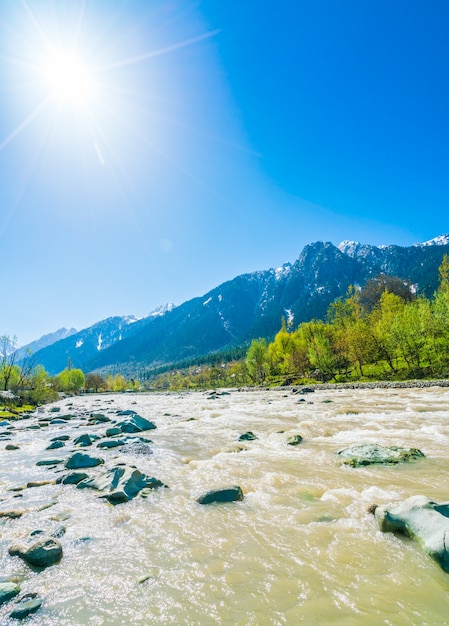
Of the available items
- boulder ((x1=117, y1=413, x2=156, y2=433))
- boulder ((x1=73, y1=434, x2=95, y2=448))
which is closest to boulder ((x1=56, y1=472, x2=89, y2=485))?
boulder ((x1=73, y1=434, x2=95, y2=448))

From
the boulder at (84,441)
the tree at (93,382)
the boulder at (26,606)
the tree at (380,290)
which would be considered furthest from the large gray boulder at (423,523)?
the tree at (93,382)

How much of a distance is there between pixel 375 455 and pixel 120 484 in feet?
32.5

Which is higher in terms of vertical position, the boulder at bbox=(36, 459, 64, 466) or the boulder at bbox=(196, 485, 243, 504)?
the boulder at bbox=(196, 485, 243, 504)

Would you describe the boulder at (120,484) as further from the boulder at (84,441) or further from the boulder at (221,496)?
the boulder at (84,441)

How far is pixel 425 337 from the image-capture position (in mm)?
53219

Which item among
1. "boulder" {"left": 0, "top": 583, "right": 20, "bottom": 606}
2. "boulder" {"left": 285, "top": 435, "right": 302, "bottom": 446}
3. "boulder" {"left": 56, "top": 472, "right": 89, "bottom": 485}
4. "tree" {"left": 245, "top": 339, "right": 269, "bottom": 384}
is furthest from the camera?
"tree" {"left": 245, "top": 339, "right": 269, "bottom": 384}

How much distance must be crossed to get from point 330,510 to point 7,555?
784cm

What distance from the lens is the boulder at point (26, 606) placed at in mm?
4871

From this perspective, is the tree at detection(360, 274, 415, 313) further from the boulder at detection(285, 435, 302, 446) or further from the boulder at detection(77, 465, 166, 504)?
the boulder at detection(77, 465, 166, 504)

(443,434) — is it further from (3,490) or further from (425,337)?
(425,337)

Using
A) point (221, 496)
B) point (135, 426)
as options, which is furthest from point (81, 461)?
point (135, 426)

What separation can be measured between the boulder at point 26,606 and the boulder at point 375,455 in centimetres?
1044

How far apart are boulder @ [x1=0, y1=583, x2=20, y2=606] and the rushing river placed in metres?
0.15

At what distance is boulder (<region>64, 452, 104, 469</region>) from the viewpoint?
13555mm
